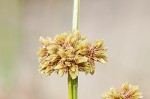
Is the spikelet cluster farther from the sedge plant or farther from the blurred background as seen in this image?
the blurred background

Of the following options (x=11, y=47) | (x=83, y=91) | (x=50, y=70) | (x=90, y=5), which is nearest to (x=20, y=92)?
(x=11, y=47)

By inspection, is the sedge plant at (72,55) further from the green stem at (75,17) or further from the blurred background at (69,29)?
the blurred background at (69,29)

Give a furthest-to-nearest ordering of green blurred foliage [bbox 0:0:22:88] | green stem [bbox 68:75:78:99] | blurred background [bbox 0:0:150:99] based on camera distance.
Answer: green blurred foliage [bbox 0:0:22:88]
blurred background [bbox 0:0:150:99]
green stem [bbox 68:75:78:99]

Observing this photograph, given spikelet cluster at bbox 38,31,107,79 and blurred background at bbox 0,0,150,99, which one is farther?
blurred background at bbox 0,0,150,99

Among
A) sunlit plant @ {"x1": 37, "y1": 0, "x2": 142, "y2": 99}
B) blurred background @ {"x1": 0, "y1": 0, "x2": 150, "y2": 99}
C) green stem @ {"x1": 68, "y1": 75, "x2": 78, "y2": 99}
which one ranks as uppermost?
blurred background @ {"x1": 0, "y1": 0, "x2": 150, "y2": 99}

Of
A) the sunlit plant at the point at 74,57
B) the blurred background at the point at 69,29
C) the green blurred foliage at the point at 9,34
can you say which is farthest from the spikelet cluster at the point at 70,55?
the green blurred foliage at the point at 9,34

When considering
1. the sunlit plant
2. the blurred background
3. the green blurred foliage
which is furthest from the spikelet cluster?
the green blurred foliage

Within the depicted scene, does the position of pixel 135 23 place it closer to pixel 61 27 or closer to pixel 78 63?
pixel 61 27
